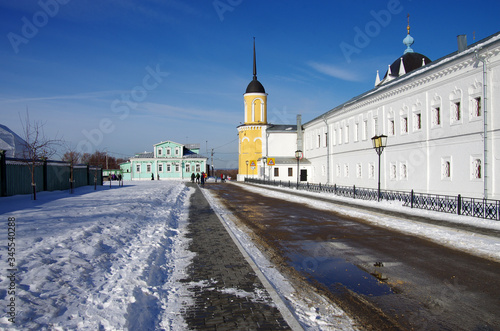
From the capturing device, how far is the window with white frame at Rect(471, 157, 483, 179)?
20219mm

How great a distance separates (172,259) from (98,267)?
1777mm

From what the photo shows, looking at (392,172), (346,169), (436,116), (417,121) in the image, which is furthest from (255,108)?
(436,116)

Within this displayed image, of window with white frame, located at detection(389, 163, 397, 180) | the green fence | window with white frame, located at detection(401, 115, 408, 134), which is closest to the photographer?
the green fence

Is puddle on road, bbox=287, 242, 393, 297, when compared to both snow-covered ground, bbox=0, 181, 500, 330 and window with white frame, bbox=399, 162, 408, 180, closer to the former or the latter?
snow-covered ground, bbox=0, 181, 500, 330

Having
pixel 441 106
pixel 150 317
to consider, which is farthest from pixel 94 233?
pixel 441 106

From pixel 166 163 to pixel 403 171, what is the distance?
50.5 metres

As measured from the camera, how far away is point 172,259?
7664 mm

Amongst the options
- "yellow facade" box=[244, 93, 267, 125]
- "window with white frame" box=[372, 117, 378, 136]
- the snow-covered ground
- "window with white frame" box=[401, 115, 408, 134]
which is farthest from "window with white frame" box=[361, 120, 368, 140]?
"yellow facade" box=[244, 93, 267, 125]

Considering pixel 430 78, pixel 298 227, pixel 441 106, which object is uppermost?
pixel 430 78

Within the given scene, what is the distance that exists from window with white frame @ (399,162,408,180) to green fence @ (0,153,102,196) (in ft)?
82.4

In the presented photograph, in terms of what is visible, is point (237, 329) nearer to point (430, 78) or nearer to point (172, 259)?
point (172, 259)

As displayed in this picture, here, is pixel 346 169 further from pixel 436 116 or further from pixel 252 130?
pixel 252 130

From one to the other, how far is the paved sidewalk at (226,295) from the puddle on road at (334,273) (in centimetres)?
112

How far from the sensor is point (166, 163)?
229 feet
